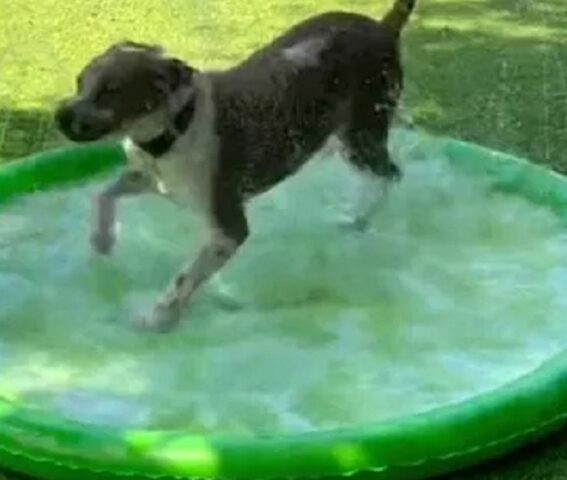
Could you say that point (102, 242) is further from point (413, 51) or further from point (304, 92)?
point (413, 51)

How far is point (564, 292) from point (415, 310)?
0.35 meters

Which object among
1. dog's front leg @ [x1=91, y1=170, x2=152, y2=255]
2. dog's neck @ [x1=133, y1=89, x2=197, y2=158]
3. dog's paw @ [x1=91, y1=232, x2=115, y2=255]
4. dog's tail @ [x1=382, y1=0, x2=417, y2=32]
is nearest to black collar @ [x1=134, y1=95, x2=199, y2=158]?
dog's neck @ [x1=133, y1=89, x2=197, y2=158]

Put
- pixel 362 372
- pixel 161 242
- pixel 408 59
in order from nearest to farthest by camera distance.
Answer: pixel 362 372 < pixel 161 242 < pixel 408 59

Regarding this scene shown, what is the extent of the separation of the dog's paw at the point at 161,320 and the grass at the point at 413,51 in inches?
55.5

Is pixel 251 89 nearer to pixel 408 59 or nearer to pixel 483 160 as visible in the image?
pixel 483 160

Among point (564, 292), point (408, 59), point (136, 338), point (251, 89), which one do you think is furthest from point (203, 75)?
point (408, 59)

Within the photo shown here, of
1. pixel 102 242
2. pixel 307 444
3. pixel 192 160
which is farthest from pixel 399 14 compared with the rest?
pixel 307 444

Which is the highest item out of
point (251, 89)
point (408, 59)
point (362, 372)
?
point (251, 89)

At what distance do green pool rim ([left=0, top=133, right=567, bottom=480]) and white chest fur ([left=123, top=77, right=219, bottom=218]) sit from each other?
0.62m

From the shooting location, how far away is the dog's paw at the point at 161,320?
3.75m

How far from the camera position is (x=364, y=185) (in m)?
4.35

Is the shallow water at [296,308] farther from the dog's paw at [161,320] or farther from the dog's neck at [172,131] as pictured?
the dog's neck at [172,131]

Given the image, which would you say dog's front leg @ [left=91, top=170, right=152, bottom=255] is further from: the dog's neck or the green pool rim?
the green pool rim

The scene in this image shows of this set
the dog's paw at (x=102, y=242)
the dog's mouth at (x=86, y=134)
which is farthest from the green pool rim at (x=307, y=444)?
the dog's paw at (x=102, y=242)
